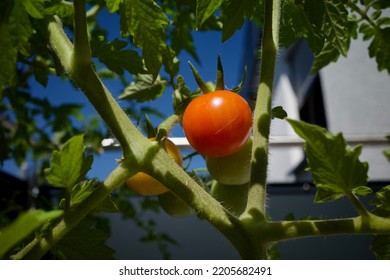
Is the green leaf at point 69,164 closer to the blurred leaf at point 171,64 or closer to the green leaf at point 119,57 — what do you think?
the green leaf at point 119,57

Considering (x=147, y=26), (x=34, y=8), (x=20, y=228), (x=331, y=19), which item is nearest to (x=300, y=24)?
(x=331, y=19)

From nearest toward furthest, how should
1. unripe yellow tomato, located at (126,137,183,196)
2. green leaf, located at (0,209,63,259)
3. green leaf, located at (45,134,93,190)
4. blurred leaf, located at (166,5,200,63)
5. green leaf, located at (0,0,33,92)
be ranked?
green leaf, located at (0,209,63,259), green leaf, located at (0,0,33,92), green leaf, located at (45,134,93,190), unripe yellow tomato, located at (126,137,183,196), blurred leaf, located at (166,5,200,63)

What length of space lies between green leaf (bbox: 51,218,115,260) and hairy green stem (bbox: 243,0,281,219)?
0.59ft

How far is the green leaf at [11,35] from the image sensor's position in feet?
1.06

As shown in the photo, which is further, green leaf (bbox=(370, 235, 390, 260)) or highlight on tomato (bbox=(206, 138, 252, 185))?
highlight on tomato (bbox=(206, 138, 252, 185))

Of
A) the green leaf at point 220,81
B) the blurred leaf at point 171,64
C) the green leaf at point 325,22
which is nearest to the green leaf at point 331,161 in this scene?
the green leaf at point 325,22

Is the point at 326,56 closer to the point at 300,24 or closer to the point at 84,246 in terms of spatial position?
the point at 300,24

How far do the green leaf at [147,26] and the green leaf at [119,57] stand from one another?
158mm

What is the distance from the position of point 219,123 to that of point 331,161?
0.71ft

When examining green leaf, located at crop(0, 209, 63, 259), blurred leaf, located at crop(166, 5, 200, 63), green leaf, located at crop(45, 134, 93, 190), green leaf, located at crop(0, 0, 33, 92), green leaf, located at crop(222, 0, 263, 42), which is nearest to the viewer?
green leaf, located at crop(0, 209, 63, 259)

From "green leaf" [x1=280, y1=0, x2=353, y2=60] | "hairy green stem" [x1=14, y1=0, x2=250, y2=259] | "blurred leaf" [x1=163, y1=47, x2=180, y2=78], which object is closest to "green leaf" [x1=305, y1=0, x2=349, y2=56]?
"green leaf" [x1=280, y1=0, x2=353, y2=60]

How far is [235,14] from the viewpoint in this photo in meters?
0.54

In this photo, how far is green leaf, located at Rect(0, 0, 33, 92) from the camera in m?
0.32

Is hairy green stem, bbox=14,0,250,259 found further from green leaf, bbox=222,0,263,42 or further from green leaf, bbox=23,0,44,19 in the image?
green leaf, bbox=222,0,263,42
